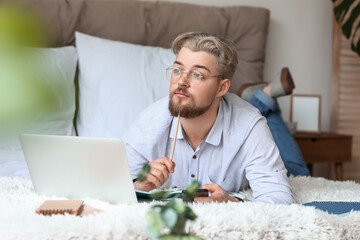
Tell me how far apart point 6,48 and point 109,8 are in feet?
6.36

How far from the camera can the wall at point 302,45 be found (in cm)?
288

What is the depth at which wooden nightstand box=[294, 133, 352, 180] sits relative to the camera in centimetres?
244

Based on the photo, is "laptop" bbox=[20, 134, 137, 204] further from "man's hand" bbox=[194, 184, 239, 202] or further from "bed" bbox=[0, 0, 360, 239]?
"man's hand" bbox=[194, 184, 239, 202]

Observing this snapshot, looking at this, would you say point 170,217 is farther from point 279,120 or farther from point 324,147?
point 324,147

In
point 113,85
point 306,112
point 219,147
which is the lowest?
point 306,112

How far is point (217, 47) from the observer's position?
1354 millimetres

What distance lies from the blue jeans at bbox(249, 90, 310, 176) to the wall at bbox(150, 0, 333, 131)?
892 mm

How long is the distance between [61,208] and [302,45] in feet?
8.07

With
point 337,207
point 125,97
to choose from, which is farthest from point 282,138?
point 337,207

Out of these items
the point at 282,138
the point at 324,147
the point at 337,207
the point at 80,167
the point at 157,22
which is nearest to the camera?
the point at 80,167

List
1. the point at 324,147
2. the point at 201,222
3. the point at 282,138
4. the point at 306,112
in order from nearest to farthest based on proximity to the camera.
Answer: the point at 201,222, the point at 282,138, the point at 324,147, the point at 306,112

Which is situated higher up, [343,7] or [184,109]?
[343,7]

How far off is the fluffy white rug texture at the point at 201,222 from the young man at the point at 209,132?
0.33 metres

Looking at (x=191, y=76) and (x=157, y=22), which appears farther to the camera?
(x=157, y=22)
